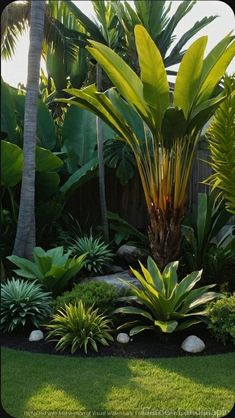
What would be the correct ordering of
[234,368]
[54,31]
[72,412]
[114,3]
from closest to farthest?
[72,412]
[234,368]
[114,3]
[54,31]

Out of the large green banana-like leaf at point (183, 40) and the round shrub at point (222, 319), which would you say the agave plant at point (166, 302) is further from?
the large green banana-like leaf at point (183, 40)

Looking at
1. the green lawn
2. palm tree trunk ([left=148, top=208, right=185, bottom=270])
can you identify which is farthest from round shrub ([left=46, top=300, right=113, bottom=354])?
palm tree trunk ([left=148, top=208, right=185, bottom=270])

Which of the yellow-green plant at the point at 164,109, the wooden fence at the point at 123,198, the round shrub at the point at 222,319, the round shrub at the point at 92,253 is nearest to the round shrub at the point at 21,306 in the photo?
the round shrub at the point at 92,253

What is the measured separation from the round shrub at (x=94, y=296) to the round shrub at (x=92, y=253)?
106 cm

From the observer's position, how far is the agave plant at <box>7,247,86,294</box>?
4816 millimetres

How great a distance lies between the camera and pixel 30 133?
199 inches

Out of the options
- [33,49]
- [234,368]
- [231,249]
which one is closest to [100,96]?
[33,49]

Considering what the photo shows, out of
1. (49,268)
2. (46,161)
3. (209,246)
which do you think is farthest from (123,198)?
(49,268)

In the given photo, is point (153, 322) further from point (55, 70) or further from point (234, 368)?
point (55, 70)

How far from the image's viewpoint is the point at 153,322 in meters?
4.57

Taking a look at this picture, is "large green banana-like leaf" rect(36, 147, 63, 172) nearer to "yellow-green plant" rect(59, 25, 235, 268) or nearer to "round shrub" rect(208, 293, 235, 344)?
"yellow-green plant" rect(59, 25, 235, 268)

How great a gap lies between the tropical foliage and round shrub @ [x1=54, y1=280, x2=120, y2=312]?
172 centimetres

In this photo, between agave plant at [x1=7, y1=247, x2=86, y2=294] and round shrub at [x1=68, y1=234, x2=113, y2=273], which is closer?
agave plant at [x1=7, y1=247, x2=86, y2=294]

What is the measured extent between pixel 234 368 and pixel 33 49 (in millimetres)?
3711
